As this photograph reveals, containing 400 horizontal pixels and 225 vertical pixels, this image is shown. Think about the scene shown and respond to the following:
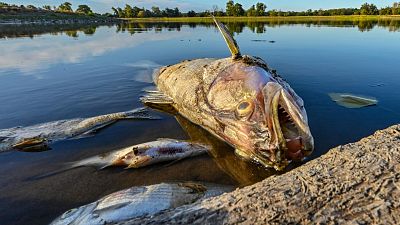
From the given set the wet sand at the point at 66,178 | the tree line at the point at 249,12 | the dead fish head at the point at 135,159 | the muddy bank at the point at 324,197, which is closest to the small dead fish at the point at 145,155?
the dead fish head at the point at 135,159

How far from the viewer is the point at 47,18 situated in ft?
192

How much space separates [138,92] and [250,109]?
534cm

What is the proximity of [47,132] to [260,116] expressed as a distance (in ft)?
13.3

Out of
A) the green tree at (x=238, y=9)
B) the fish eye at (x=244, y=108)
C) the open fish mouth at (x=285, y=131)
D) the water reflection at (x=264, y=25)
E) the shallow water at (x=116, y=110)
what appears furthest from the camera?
the green tree at (x=238, y=9)

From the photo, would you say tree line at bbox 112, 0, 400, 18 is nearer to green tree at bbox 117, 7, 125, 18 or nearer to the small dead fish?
green tree at bbox 117, 7, 125, 18

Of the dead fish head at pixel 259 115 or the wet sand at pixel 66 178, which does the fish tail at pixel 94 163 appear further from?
the dead fish head at pixel 259 115

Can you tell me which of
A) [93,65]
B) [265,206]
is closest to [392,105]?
[265,206]

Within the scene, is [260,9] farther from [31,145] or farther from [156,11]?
[31,145]

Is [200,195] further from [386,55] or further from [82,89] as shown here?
[386,55]

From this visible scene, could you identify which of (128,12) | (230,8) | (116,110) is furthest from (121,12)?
(116,110)

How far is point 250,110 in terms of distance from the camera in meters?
4.37

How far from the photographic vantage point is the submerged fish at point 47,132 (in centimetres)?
526

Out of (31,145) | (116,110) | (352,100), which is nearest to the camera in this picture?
(31,145)

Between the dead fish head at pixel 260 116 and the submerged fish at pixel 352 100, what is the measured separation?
10.8ft
